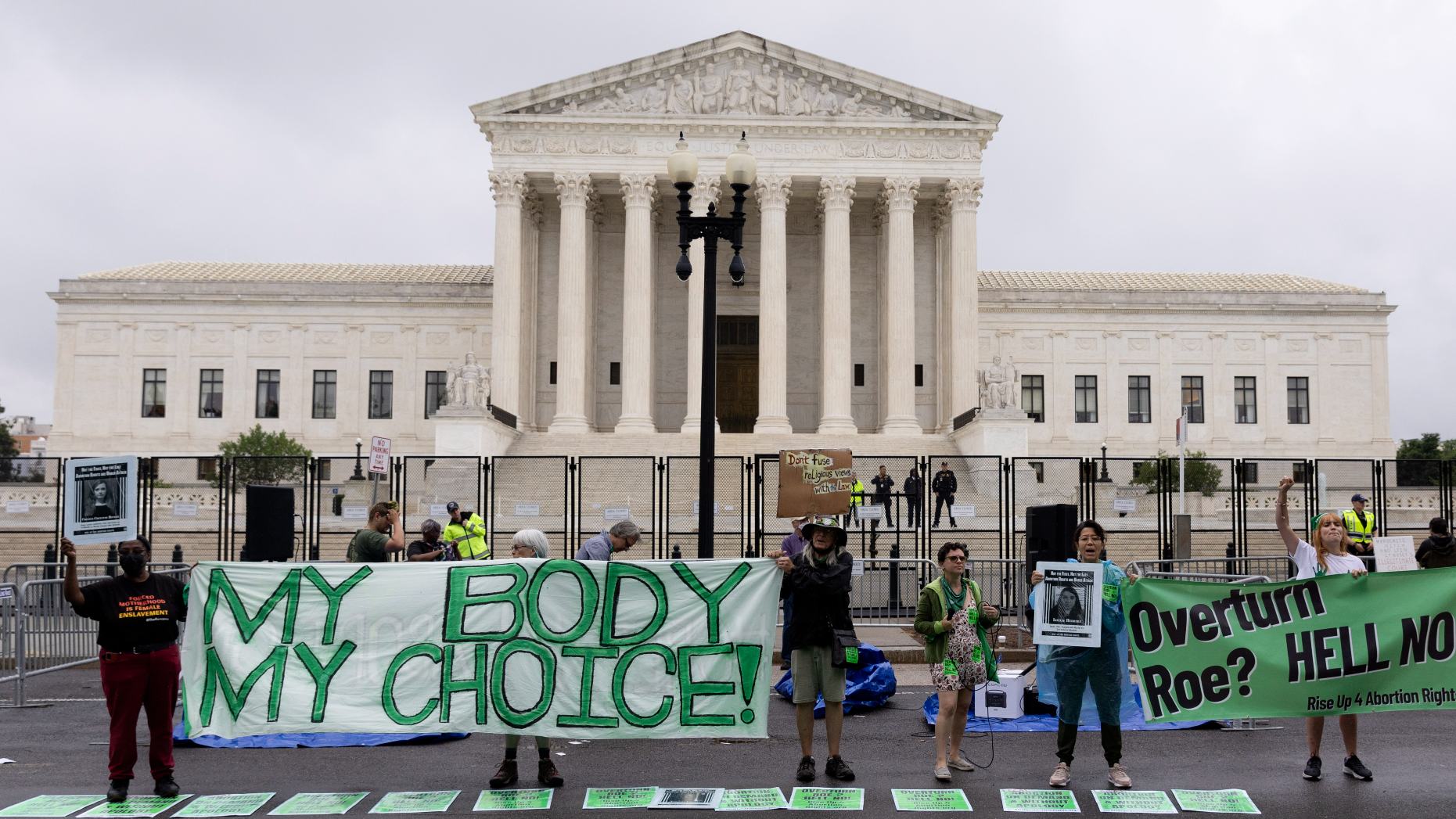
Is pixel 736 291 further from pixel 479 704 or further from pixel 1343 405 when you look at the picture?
pixel 479 704

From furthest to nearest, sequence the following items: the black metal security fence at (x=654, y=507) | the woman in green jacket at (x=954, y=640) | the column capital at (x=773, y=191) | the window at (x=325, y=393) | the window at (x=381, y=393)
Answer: the window at (x=325, y=393) < the window at (x=381, y=393) < the column capital at (x=773, y=191) < the black metal security fence at (x=654, y=507) < the woman in green jacket at (x=954, y=640)

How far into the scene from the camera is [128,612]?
953cm

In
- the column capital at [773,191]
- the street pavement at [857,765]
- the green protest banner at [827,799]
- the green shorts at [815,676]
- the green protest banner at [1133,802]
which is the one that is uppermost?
the column capital at [773,191]

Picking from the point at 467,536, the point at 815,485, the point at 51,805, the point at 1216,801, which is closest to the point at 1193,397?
the point at 815,485

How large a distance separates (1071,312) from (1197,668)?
2039 inches

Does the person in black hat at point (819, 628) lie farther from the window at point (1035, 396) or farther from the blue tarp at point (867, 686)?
the window at point (1035, 396)

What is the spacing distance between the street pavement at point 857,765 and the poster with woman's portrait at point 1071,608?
3.92 feet

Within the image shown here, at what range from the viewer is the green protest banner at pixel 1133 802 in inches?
357

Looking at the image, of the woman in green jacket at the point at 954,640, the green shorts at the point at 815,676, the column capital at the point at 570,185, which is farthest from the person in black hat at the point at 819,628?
the column capital at the point at 570,185

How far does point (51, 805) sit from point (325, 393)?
5129cm

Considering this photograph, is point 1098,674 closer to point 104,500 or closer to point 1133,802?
point 1133,802

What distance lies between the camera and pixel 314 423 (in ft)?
190

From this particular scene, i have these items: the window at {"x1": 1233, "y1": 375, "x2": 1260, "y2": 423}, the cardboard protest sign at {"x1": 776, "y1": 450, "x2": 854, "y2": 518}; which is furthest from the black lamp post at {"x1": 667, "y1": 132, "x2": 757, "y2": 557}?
the window at {"x1": 1233, "y1": 375, "x2": 1260, "y2": 423}

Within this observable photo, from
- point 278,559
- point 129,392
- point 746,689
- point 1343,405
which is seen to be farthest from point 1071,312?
point 746,689
